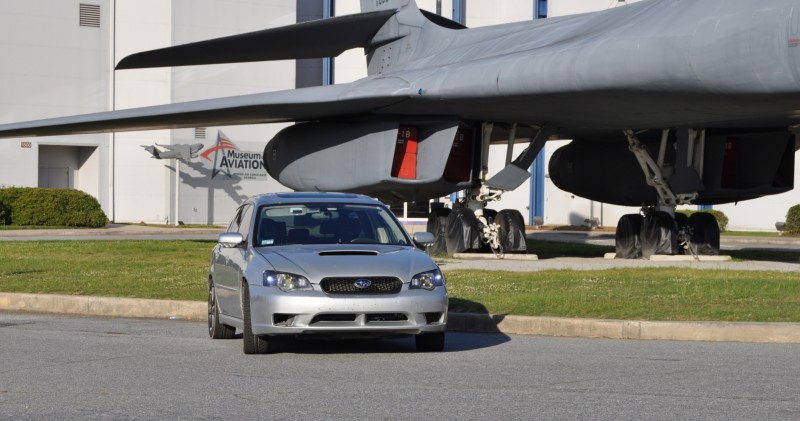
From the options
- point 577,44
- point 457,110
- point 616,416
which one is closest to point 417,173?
point 457,110

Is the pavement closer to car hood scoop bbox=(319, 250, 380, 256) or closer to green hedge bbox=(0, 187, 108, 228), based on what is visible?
car hood scoop bbox=(319, 250, 380, 256)

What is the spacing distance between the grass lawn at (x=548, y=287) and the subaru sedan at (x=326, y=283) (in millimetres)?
2295

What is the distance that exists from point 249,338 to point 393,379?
1937 mm

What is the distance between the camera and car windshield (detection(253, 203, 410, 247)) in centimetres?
1095

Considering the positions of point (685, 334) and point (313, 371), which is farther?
point (685, 334)

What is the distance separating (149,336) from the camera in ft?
38.0

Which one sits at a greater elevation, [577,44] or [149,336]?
[577,44]

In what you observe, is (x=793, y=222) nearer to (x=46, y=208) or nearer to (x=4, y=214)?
(x=46, y=208)

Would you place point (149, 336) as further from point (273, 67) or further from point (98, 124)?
point (273, 67)

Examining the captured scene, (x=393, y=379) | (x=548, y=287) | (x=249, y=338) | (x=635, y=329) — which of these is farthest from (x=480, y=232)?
(x=393, y=379)

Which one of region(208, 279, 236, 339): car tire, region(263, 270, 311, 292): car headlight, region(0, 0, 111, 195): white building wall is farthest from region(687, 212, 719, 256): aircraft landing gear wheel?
region(0, 0, 111, 195): white building wall

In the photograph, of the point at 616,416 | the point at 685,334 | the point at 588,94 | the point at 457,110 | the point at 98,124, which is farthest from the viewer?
the point at 98,124

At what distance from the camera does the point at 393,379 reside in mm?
8414

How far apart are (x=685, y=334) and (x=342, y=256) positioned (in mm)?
3401
